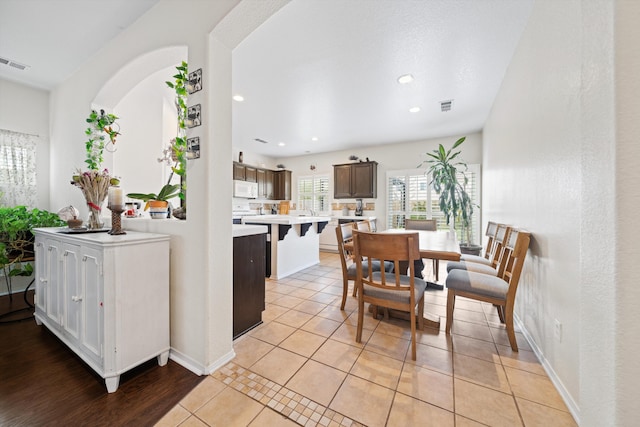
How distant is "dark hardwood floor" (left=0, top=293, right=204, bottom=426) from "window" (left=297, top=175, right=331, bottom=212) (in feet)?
17.0

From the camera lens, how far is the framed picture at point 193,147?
59.4 inches

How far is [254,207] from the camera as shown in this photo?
659 centimetres

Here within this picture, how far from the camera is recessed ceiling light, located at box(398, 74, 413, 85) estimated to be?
273cm

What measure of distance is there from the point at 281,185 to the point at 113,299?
5.70m

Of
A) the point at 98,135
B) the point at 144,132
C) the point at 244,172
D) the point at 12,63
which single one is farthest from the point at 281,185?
the point at 12,63

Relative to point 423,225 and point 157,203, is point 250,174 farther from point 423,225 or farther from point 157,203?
point 423,225

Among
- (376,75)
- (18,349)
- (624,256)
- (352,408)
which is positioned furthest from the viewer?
(376,75)

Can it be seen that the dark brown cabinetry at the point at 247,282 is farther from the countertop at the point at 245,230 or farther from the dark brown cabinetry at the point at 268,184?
the dark brown cabinetry at the point at 268,184

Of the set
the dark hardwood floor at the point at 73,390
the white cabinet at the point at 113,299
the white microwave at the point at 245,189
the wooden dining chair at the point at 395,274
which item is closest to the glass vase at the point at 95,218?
the white cabinet at the point at 113,299

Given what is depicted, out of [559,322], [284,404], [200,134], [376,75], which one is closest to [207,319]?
[284,404]

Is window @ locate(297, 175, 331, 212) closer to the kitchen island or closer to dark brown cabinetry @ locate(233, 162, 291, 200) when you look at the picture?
dark brown cabinetry @ locate(233, 162, 291, 200)

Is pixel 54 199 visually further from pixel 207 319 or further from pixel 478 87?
pixel 478 87

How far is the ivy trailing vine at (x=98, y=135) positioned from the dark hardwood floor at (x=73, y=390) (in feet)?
5.63

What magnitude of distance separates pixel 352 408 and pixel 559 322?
4.49 feet
